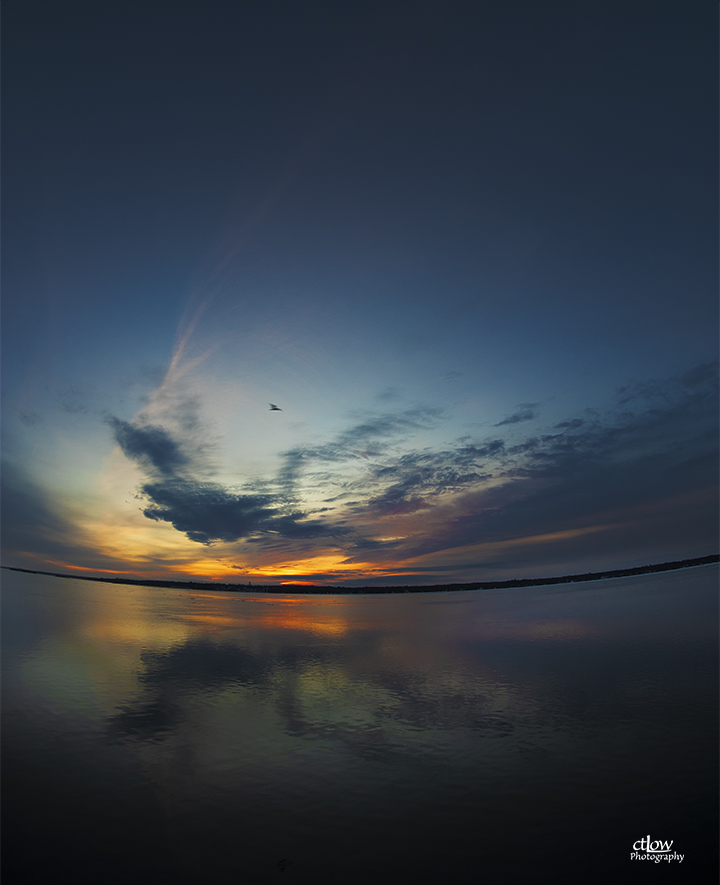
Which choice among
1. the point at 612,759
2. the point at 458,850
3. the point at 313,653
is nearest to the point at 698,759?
the point at 612,759

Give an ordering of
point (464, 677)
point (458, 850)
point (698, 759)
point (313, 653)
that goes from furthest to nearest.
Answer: point (313, 653) → point (464, 677) → point (698, 759) → point (458, 850)

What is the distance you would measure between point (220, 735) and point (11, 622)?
29.3m

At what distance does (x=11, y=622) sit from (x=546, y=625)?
129 feet

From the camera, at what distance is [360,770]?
934 centimetres

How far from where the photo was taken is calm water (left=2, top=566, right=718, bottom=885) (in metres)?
6.61

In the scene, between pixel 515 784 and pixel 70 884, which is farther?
pixel 515 784

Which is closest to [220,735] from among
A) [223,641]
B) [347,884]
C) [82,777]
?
[82,777]

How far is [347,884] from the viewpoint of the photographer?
243 inches

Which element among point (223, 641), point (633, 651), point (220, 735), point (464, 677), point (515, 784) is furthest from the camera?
point (223, 641)

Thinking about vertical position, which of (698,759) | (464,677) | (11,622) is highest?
(698,759)

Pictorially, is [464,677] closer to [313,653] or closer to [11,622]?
[313,653]

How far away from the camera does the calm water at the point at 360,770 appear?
661 cm

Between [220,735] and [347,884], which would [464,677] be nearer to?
[220,735]

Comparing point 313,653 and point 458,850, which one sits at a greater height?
point 458,850
